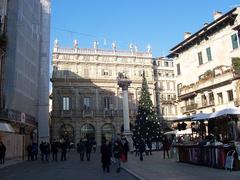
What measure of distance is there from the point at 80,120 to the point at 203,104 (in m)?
28.2

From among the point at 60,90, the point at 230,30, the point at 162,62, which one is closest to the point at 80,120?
the point at 60,90

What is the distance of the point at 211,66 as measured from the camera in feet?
127

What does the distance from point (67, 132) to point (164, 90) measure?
2361cm

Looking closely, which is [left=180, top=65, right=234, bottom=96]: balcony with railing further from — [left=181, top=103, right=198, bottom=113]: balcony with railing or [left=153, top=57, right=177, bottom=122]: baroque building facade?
[left=153, top=57, right=177, bottom=122]: baroque building facade

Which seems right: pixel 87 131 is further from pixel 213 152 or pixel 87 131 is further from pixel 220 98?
pixel 213 152

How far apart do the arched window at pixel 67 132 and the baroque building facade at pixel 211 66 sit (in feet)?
79.3

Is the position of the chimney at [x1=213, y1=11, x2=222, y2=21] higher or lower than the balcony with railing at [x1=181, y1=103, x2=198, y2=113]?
higher

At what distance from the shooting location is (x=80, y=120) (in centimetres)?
6088

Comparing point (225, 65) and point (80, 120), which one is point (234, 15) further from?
point (80, 120)

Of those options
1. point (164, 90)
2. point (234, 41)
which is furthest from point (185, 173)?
point (164, 90)

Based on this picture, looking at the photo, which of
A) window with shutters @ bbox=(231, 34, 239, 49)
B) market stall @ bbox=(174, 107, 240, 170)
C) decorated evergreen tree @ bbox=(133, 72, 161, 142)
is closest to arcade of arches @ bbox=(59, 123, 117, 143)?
decorated evergreen tree @ bbox=(133, 72, 161, 142)

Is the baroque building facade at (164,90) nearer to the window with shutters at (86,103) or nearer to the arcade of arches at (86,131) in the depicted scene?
the arcade of arches at (86,131)

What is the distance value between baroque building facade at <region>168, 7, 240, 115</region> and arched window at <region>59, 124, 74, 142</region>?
24178 mm

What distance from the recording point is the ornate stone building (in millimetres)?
60688
